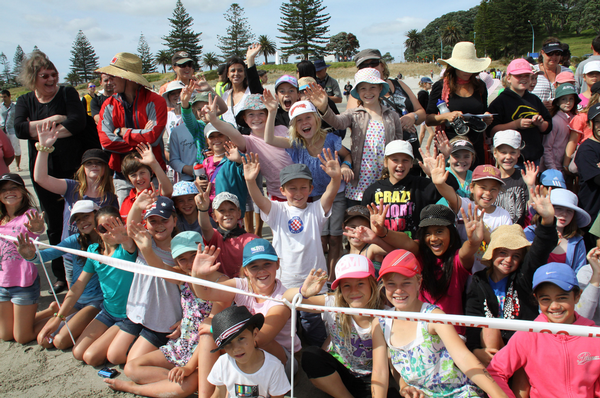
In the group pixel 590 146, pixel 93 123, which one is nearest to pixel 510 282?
pixel 590 146

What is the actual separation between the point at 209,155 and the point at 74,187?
1461 millimetres

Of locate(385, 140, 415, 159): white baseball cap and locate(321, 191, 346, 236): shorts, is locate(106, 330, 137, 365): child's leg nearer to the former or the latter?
locate(321, 191, 346, 236): shorts

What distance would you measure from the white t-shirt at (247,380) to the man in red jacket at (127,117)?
265cm

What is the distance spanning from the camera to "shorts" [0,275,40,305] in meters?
3.70

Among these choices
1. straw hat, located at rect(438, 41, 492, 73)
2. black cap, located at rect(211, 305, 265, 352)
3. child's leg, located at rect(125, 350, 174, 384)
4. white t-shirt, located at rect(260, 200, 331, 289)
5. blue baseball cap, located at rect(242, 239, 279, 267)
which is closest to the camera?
black cap, located at rect(211, 305, 265, 352)

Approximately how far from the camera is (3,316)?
367 cm

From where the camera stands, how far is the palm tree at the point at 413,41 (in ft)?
315

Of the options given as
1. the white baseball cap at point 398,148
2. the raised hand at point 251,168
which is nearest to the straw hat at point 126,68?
the raised hand at point 251,168

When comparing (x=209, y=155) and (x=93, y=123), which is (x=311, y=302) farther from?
(x=93, y=123)

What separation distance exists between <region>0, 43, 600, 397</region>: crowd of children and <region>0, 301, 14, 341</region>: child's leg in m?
0.01

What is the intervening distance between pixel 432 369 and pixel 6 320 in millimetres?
3797

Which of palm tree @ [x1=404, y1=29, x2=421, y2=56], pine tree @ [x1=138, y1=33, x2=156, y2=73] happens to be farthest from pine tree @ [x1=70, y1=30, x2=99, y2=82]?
palm tree @ [x1=404, y1=29, x2=421, y2=56]

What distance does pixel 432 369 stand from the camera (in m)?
2.32

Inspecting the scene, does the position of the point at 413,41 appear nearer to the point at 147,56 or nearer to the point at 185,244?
the point at 147,56
